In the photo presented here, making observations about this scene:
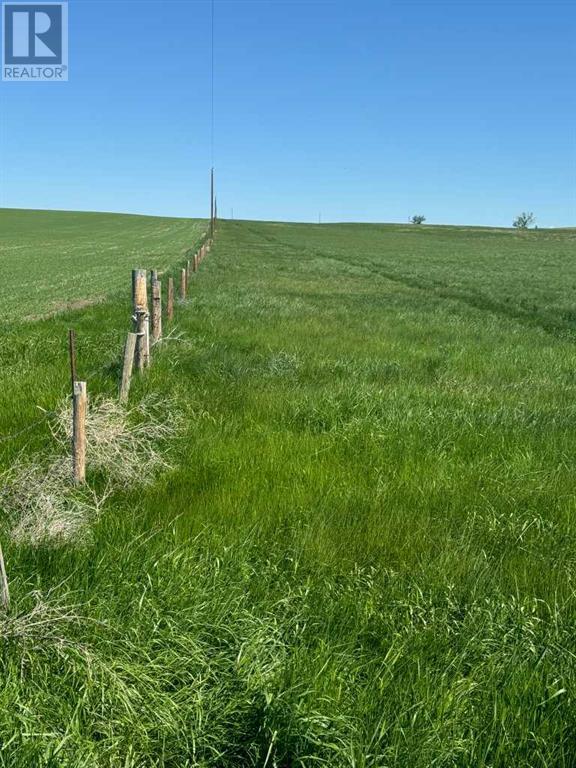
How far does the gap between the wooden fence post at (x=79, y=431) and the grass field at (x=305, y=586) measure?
16 centimetres

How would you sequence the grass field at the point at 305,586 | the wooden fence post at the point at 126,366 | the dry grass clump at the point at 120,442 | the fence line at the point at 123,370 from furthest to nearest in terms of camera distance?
the wooden fence post at the point at 126,366 → the dry grass clump at the point at 120,442 → the fence line at the point at 123,370 → the grass field at the point at 305,586

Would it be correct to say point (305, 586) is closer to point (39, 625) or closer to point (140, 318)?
point (39, 625)

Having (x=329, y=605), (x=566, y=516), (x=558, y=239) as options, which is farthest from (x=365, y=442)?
(x=558, y=239)

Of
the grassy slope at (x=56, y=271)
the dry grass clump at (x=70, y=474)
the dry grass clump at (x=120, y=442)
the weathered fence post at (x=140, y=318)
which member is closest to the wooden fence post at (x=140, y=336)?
the weathered fence post at (x=140, y=318)

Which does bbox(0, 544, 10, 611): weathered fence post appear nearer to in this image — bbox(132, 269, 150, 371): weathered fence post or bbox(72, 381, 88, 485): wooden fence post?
bbox(72, 381, 88, 485): wooden fence post

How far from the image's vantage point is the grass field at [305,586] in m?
2.28

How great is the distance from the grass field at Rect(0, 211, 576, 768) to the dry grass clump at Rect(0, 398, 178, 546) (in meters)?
0.09

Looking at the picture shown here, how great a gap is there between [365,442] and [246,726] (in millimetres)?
3530

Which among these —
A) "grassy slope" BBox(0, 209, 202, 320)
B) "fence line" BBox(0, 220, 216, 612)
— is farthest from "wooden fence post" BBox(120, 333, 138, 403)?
"grassy slope" BBox(0, 209, 202, 320)

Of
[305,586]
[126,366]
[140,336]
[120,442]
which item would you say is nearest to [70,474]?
[120,442]

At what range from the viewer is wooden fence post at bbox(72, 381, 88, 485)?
14.1 ft

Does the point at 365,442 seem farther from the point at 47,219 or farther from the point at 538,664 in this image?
the point at 47,219

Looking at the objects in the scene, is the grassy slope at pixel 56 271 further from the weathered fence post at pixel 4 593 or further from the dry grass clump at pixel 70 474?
the weathered fence post at pixel 4 593

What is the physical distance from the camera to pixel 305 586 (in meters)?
3.26
